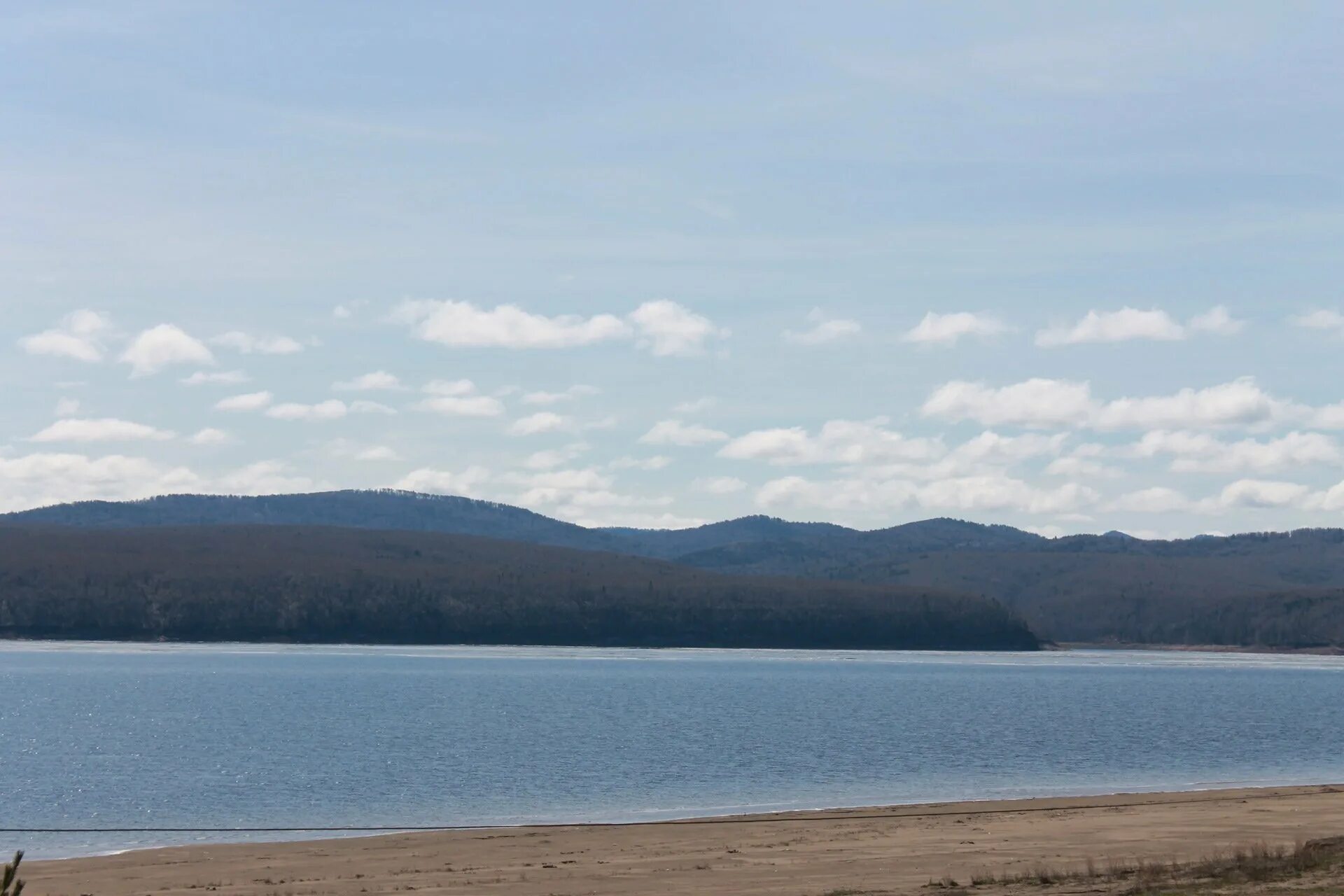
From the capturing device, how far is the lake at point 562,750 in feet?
166

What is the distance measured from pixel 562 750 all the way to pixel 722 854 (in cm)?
3695

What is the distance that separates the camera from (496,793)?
5466 centimetres

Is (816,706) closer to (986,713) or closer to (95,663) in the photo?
(986,713)

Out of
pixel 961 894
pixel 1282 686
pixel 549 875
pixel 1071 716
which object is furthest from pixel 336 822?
pixel 1282 686

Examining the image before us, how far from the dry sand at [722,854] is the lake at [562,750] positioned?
4762mm

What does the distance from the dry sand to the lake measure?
15.6ft

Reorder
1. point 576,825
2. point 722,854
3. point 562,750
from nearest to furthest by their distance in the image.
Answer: point 722,854, point 576,825, point 562,750

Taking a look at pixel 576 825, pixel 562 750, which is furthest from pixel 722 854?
pixel 562 750

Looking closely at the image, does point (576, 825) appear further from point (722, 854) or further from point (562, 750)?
point (562, 750)

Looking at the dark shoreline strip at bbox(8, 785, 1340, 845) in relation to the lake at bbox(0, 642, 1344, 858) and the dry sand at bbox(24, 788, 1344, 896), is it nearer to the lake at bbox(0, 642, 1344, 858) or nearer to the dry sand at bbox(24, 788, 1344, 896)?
the dry sand at bbox(24, 788, 1344, 896)

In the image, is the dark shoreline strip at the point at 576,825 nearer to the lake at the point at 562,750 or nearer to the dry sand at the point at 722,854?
the dry sand at the point at 722,854

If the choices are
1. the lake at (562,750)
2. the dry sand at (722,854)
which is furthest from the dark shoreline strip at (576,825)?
the lake at (562,750)

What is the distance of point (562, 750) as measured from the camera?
238 ft

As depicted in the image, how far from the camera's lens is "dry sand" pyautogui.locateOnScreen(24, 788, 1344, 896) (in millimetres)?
31484
